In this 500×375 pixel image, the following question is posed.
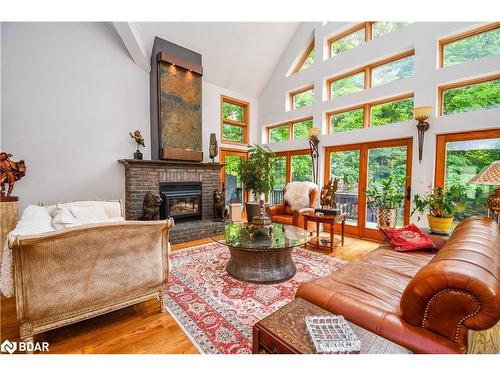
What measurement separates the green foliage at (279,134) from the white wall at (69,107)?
10.7ft

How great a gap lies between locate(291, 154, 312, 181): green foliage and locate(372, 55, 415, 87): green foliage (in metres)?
2.00

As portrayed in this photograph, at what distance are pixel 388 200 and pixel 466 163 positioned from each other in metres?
1.13

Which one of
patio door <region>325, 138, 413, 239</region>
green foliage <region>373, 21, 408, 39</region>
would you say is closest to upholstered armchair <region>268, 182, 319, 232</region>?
patio door <region>325, 138, 413, 239</region>

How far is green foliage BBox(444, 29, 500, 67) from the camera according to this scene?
3.16 m

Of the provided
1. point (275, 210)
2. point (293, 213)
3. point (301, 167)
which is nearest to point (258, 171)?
point (301, 167)

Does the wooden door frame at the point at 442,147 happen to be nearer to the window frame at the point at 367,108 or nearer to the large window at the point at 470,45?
the window frame at the point at 367,108

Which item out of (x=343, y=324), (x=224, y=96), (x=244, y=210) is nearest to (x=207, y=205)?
(x=244, y=210)

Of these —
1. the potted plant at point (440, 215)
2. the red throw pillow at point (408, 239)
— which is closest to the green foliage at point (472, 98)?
the potted plant at point (440, 215)

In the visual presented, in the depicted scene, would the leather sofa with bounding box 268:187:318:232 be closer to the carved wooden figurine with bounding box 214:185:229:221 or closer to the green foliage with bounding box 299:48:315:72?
the carved wooden figurine with bounding box 214:185:229:221

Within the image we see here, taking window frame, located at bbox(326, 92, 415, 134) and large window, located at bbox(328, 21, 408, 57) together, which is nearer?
window frame, located at bbox(326, 92, 415, 134)

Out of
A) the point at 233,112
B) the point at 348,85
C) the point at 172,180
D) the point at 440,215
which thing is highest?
the point at 348,85

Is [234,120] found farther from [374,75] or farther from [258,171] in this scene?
[374,75]

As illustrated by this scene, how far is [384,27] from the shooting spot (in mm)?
4172
